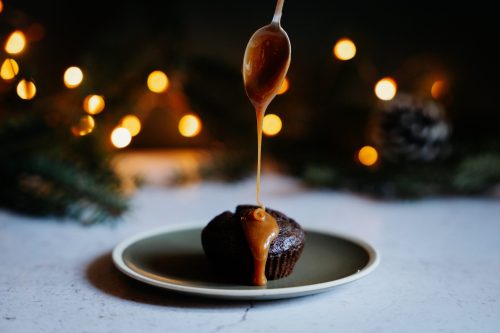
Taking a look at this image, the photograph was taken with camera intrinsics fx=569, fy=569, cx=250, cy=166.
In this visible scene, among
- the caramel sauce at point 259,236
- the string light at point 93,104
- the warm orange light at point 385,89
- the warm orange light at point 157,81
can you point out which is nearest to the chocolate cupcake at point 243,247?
the caramel sauce at point 259,236

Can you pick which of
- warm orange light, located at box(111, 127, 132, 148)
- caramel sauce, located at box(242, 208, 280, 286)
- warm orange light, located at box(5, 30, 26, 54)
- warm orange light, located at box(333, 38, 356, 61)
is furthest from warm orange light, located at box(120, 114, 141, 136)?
caramel sauce, located at box(242, 208, 280, 286)

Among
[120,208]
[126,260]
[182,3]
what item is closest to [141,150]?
[182,3]

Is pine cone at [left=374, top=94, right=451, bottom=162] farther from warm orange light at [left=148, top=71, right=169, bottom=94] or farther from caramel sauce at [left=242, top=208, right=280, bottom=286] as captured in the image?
caramel sauce at [left=242, top=208, right=280, bottom=286]

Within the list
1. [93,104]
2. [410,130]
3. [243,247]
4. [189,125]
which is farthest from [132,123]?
[243,247]

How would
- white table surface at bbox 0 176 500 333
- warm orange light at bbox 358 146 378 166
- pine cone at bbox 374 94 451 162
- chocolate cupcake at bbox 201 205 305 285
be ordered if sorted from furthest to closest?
warm orange light at bbox 358 146 378 166
pine cone at bbox 374 94 451 162
chocolate cupcake at bbox 201 205 305 285
white table surface at bbox 0 176 500 333

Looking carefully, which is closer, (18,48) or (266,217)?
(266,217)

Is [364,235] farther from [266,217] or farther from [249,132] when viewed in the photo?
[249,132]
